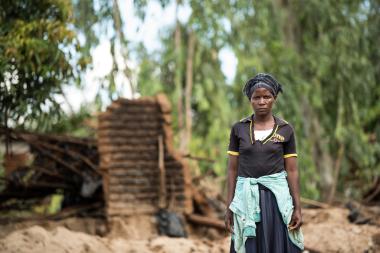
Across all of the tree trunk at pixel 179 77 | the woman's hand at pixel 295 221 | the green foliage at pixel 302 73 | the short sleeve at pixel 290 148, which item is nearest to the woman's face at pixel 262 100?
the short sleeve at pixel 290 148

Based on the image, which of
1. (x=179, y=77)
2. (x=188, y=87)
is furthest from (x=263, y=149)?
(x=188, y=87)

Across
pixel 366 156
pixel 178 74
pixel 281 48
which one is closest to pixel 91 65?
pixel 178 74

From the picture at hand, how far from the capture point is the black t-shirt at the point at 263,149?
4207mm

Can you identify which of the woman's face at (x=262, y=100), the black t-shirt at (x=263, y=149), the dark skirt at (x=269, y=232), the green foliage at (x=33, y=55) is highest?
the green foliage at (x=33, y=55)

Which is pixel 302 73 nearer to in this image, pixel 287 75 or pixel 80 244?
pixel 287 75

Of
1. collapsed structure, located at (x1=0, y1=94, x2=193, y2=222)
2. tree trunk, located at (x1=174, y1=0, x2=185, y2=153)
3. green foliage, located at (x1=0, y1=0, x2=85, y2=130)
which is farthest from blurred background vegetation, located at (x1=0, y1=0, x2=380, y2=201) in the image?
green foliage, located at (x1=0, y1=0, x2=85, y2=130)

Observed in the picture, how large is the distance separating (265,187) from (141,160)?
5167 millimetres

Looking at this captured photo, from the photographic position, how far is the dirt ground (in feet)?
22.6

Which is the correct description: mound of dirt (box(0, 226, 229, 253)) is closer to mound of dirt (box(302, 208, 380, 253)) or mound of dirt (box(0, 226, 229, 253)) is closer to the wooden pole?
mound of dirt (box(302, 208, 380, 253))

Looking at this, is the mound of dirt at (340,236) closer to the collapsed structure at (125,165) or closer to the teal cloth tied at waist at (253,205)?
the collapsed structure at (125,165)

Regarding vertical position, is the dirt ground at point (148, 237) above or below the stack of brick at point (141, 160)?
below

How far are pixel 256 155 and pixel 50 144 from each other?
573cm

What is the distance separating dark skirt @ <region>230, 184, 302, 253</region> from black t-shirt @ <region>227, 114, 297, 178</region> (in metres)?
0.13

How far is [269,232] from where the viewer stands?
422 centimetres
